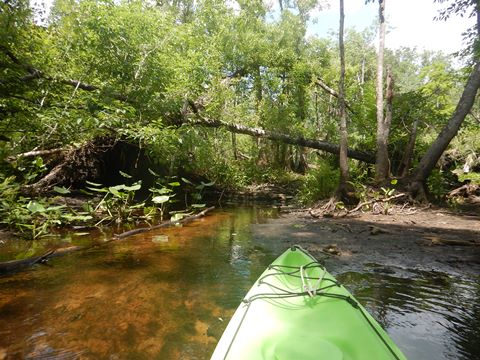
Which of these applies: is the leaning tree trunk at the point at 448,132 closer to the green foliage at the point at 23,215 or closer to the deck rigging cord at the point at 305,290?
the deck rigging cord at the point at 305,290

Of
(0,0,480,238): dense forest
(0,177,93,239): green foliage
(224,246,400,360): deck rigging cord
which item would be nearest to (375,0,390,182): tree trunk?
(0,0,480,238): dense forest

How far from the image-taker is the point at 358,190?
1134cm

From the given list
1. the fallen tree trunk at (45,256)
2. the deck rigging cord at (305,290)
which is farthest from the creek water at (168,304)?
the deck rigging cord at (305,290)

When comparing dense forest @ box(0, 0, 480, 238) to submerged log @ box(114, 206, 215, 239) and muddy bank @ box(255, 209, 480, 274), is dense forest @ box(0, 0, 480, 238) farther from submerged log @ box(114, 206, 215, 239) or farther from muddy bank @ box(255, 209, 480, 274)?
muddy bank @ box(255, 209, 480, 274)

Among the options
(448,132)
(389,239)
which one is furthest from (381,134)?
(389,239)

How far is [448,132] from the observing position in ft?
32.6

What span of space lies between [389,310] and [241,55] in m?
18.4

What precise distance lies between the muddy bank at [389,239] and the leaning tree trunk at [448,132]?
1.21m

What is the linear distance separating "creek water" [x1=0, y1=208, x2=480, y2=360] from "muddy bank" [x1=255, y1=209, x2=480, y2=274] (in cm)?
30

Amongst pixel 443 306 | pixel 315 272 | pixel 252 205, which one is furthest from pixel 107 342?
pixel 252 205

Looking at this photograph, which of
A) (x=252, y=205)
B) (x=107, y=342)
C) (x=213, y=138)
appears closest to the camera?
(x=107, y=342)

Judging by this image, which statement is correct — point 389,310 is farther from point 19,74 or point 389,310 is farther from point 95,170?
point 95,170

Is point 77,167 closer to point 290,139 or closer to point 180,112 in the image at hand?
point 180,112

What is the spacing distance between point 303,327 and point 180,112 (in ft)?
35.7
